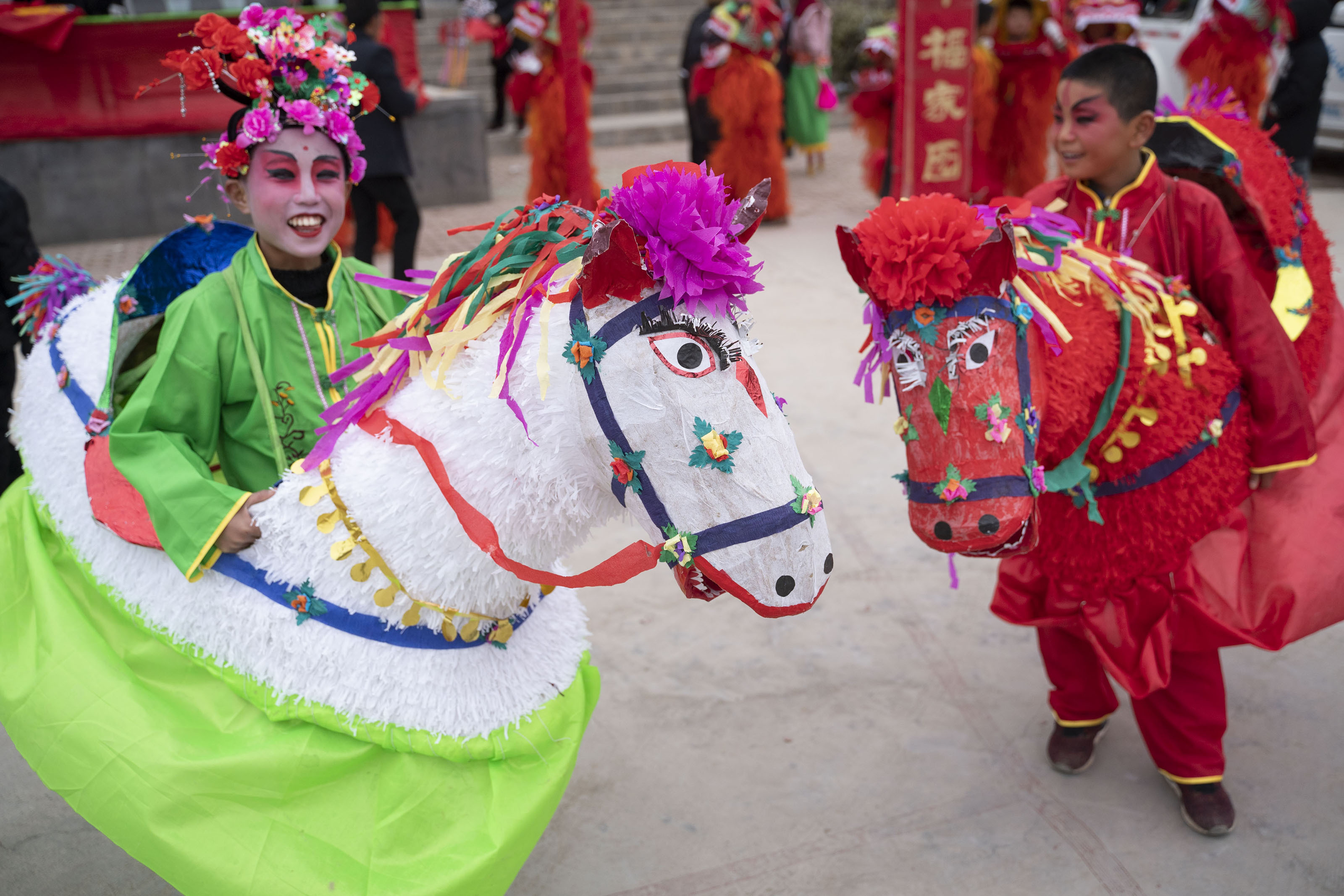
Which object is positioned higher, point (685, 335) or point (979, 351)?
point (685, 335)

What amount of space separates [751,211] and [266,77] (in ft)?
3.73

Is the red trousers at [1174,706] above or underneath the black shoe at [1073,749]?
above

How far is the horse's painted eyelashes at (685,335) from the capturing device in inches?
56.2

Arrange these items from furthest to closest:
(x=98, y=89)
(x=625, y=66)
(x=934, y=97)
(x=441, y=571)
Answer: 1. (x=625, y=66)
2. (x=98, y=89)
3. (x=934, y=97)
4. (x=441, y=571)

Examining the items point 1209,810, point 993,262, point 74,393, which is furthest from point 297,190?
point 1209,810

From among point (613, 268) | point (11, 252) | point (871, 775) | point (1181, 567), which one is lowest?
point (871, 775)

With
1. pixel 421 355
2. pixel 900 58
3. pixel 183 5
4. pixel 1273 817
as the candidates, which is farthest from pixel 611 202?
pixel 183 5

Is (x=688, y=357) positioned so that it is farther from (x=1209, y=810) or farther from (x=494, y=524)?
(x=1209, y=810)

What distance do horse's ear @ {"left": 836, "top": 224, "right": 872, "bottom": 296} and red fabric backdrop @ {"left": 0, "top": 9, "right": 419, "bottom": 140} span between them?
737 centimetres

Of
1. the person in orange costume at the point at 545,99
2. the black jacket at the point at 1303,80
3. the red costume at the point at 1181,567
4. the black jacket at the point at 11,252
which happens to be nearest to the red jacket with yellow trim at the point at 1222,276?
the red costume at the point at 1181,567

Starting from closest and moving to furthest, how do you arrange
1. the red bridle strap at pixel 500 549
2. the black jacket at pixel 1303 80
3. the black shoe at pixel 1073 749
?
the red bridle strap at pixel 500 549 < the black shoe at pixel 1073 749 < the black jacket at pixel 1303 80

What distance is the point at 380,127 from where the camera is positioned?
6094mm

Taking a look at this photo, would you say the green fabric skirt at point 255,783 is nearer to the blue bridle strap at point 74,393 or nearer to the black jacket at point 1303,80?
the blue bridle strap at point 74,393

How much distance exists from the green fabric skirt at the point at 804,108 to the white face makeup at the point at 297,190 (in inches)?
362
